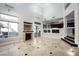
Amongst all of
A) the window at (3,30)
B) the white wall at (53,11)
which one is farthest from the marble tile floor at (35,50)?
the white wall at (53,11)

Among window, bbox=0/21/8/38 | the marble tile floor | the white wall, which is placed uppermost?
the white wall

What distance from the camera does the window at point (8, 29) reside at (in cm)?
512

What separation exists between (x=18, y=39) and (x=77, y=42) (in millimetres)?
3393

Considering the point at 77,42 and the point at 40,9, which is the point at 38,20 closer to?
the point at 40,9

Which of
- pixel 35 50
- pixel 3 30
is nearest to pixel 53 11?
pixel 35 50

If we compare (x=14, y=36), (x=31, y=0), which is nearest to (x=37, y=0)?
(x=31, y=0)

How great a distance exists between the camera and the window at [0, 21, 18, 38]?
5122 millimetres

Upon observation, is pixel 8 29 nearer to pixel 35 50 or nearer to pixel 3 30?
pixel 3 30

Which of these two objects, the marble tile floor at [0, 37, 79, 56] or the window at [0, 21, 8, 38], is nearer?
the marble tile floor at [0, 37, 79, 56]

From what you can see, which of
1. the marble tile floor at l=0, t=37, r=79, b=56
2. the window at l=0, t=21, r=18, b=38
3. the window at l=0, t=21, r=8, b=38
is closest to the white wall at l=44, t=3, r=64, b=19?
the marble tile floor at l=0, t=37, r=79, b=56

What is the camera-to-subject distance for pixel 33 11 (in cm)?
563

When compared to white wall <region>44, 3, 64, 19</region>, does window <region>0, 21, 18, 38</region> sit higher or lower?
lower

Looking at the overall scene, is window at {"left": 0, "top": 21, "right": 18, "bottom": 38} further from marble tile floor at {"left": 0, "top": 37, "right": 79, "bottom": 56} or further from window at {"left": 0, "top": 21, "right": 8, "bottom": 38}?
marble tile floor at {"left": 0, "top": 37, "right": 79, "bottom": 56}

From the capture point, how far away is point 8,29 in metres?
5.23
